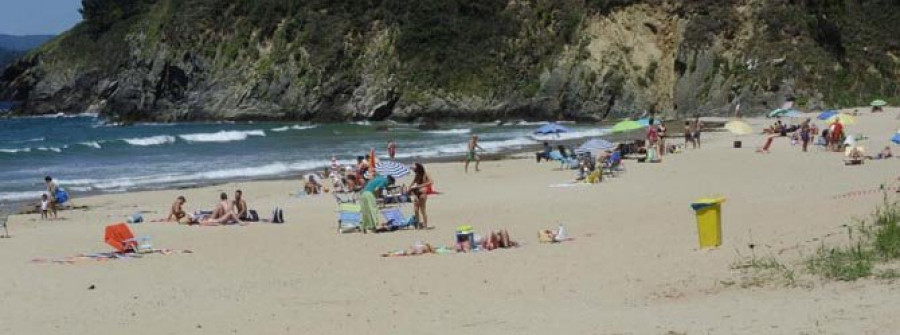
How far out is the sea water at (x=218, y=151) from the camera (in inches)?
1280

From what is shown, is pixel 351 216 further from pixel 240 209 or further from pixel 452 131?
pixel 452 131

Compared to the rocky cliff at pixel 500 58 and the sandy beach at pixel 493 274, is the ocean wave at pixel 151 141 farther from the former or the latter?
the sandy beach at pixel 493 274

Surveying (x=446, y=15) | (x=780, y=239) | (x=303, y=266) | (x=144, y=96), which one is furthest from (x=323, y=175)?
(x=144, y=96)

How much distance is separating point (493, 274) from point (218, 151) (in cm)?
3485

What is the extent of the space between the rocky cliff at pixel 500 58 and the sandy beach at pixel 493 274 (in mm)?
33402

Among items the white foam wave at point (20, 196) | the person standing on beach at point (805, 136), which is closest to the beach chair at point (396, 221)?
Result: the white foam wave at point (20, 196)

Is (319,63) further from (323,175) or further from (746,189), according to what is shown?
(746,189)

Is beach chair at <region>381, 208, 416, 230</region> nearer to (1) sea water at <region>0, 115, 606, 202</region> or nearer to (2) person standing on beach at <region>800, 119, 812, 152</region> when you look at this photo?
(1) sea water at <region>0, 115, 606, 202</region>

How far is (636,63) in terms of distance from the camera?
59.1m

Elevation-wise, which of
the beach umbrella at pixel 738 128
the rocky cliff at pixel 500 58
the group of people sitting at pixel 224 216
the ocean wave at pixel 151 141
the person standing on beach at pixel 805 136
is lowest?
the group of people sitting at pixel 224 216

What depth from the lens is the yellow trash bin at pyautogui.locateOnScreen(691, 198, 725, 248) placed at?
12180 millimetres

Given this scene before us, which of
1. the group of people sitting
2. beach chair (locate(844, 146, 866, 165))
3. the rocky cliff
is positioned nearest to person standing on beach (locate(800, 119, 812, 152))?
beach chair (locate(844, 146, 866, 165))

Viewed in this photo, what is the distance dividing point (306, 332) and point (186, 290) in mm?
3382

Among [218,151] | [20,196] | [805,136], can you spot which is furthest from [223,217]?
[218,151]
